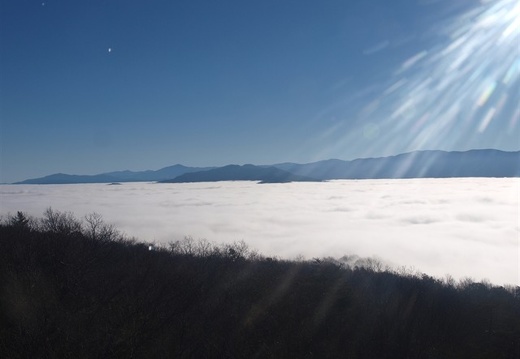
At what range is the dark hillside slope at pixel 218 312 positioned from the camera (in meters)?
25.8

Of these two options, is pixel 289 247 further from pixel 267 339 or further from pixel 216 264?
pixel 267 339

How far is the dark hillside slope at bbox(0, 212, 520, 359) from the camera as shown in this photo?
25.8m

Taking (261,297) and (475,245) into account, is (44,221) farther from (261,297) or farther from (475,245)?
(475,245)

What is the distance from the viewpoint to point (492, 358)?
30.5 meters

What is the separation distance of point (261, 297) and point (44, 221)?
39774mm

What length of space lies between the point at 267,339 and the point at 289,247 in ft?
393

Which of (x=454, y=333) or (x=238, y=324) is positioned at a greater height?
(x=238, y=324)

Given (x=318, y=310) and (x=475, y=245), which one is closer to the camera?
(x=318, y=310)

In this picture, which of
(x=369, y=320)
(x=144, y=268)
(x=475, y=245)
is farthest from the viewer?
(x=475, y=245)

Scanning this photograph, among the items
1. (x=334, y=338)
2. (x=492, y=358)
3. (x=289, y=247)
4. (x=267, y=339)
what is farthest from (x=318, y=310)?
(x=289, y=247)

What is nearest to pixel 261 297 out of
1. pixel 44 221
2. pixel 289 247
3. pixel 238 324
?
pixel 238 324

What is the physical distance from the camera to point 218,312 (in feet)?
128

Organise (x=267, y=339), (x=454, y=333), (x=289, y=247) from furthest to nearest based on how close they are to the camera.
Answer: (x=289, y=247)
(x=454, y=333)
(x=267, y=339)

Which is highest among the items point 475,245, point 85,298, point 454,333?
point 85,298
